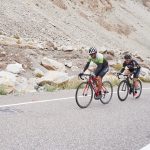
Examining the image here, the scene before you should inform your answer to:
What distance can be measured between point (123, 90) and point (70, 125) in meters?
6.05

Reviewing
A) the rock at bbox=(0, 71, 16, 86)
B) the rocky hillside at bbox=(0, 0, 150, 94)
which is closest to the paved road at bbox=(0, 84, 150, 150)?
the rock at bbox=(0, 71, 16, 86)

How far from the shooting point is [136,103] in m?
14.2

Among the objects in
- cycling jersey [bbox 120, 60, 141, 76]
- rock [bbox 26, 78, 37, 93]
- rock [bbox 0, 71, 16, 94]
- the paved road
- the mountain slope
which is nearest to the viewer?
the paved road

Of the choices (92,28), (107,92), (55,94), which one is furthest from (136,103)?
(92,28)

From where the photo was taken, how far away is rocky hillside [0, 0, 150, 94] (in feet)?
79.0

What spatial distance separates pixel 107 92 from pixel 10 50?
11.9 m

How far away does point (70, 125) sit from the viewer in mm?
9312

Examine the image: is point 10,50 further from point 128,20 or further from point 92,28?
point 128,20

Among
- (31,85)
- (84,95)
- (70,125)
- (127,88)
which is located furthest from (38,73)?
(70,125)

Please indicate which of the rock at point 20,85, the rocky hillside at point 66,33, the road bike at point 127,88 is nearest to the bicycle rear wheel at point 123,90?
the road bike at point 127,88

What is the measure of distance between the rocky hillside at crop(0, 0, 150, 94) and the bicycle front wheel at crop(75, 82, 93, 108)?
420 centimetres

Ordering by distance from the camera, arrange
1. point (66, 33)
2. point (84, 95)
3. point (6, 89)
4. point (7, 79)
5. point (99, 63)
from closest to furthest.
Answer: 1. point (84, 95)
2. point (99, 63)
3. point (6, 89)
4. point (7, 79)
5. point (66, 33)

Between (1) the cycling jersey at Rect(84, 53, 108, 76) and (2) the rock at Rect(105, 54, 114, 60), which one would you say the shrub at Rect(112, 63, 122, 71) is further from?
(1) the cycling jersey at Rect(84, 53, 108, 76)

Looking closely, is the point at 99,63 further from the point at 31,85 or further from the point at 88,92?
the point at 31,85
